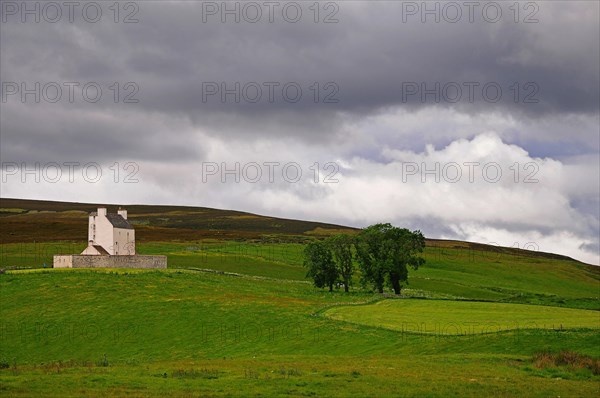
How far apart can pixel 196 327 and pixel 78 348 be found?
30.1 feet

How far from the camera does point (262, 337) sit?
184ft

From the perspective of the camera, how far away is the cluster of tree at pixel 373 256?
10062 centimetres

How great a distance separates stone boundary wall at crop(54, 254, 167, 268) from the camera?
10294cm

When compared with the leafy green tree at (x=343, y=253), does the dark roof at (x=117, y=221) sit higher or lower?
higher

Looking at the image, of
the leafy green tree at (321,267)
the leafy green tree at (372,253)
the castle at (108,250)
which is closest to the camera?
the leafy green tree at (372,253)

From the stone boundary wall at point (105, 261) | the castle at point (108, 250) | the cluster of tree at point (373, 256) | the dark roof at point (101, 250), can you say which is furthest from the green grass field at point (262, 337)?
the dark roof at point (101, 250)

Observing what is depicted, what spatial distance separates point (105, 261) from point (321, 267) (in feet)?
94.8

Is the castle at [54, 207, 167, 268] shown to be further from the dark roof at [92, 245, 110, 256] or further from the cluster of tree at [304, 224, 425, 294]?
the cluster of tree at [304, 224, 425, 294]

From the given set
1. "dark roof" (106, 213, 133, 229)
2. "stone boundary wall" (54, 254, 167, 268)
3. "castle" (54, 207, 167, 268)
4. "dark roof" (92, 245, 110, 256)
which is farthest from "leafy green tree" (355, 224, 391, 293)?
"dark roof" (92, 245, 110, 256)

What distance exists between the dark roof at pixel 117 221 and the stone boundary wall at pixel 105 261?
20.1 feet

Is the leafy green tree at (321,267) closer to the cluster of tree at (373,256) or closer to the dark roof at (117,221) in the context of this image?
the cluster of tree at (373,256)

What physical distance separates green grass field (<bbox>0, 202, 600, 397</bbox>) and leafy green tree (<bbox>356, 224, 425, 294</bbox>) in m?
8.33

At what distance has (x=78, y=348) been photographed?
193 ft

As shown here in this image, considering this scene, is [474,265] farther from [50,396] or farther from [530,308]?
[50,396]
